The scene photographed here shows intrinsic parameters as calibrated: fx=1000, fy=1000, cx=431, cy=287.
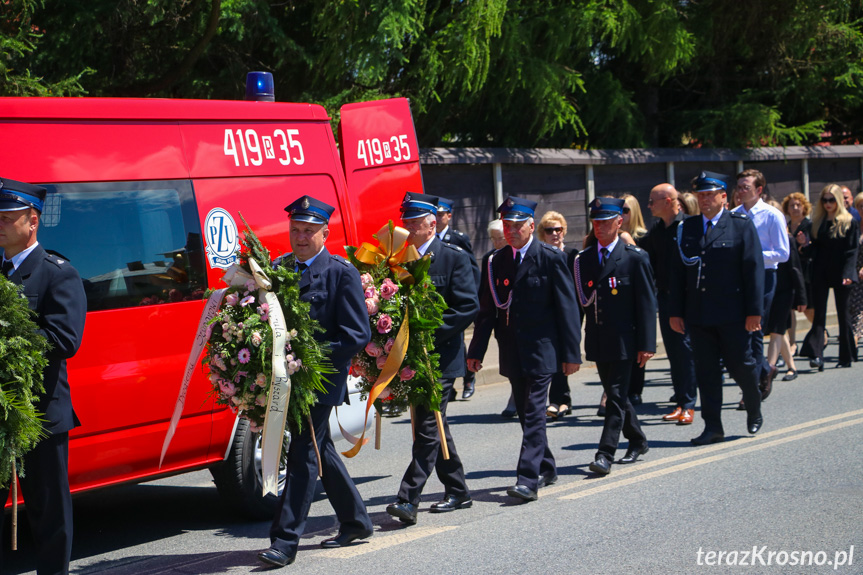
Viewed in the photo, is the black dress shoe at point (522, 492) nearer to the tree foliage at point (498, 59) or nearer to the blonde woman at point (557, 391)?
the blonde woman at point (557, 391)

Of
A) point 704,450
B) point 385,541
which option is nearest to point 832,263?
point 704,450

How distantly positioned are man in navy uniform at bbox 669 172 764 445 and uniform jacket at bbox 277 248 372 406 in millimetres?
3572

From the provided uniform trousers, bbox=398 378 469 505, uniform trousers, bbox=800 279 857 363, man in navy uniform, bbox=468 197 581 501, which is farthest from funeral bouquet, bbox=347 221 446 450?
uniform trousers, bbox=800 279 857 363

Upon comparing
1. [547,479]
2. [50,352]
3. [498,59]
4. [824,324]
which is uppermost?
[498,59]

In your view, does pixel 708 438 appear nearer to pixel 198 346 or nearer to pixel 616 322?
pixel 616 322

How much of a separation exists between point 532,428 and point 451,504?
2.32 ft

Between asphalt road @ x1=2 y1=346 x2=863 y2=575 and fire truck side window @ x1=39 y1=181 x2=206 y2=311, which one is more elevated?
fire truck side window @ x1=39 y1=181 x2=206 y2=311

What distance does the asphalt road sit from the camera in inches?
202

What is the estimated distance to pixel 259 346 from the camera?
4.98 meters

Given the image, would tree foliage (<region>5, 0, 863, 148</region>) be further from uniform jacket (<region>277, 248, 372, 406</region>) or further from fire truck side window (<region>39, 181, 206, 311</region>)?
uniform jacket (<region>277, 248, 372, 406</region>)

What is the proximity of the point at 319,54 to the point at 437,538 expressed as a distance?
708 cm

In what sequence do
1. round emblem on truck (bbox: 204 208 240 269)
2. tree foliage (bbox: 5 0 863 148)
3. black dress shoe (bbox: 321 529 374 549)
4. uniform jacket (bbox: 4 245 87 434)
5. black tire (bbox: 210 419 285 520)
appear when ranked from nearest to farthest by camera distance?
uniform jacket (bbox: 4 245 87 434) < black dress shoe (bbox: 321 529 374 549) < round emblem on truck (bbox: 204 208 240 269) < black tire (bbox: 210 419 285 520) < tree foliage (bbox: 5 0 863 148)

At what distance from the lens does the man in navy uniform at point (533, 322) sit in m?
6.43

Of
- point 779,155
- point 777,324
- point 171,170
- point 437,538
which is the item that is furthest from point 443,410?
point 779,155
